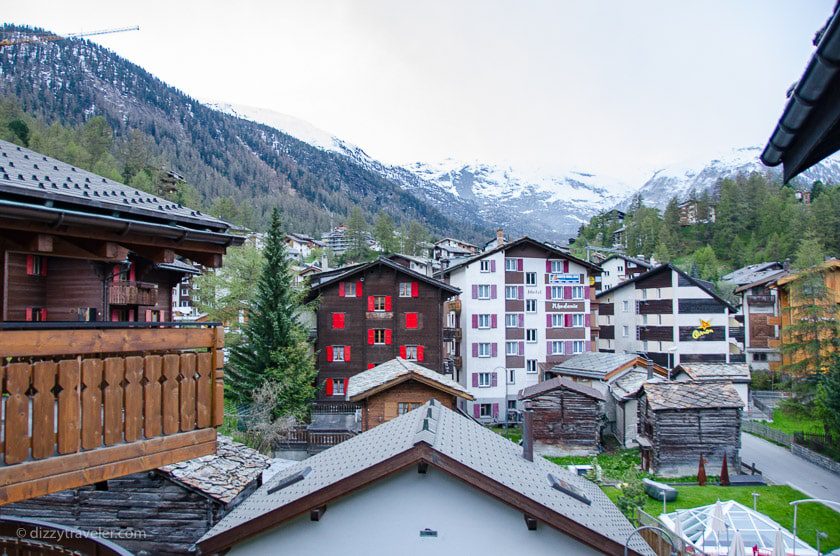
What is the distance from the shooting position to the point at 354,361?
42562 millimetres

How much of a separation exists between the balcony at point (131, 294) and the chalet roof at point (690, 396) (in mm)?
25768

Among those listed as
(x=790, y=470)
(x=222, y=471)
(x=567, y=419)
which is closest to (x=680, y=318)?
(x=567, y=419)

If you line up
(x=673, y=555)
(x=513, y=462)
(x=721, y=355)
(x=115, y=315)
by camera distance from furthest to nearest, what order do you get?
1. (x=721, y=355)
2. (x=115, y=315)
3. (x=673, y=555)
4. (x=513, y=462)

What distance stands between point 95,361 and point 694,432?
107 ft

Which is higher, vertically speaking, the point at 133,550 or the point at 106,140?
the point at 106,140

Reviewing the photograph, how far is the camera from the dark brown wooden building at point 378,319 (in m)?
42.6

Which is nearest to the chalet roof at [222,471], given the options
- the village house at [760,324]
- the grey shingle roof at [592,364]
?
the grey shingle roof at [592,364]

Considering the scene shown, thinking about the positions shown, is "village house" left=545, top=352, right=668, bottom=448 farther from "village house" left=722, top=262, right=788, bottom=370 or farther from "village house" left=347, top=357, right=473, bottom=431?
"village house" left=722, top=262, right=788, bottom=370

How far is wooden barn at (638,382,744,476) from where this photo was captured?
105ft

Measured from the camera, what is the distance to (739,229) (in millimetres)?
111625

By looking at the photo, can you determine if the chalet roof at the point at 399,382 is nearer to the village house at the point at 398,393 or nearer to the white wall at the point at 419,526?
the village house at the point at 398,393

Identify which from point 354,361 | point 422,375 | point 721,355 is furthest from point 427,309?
point 721,355

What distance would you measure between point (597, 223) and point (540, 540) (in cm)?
14510

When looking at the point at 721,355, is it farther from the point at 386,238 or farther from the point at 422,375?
the point at 386,238
